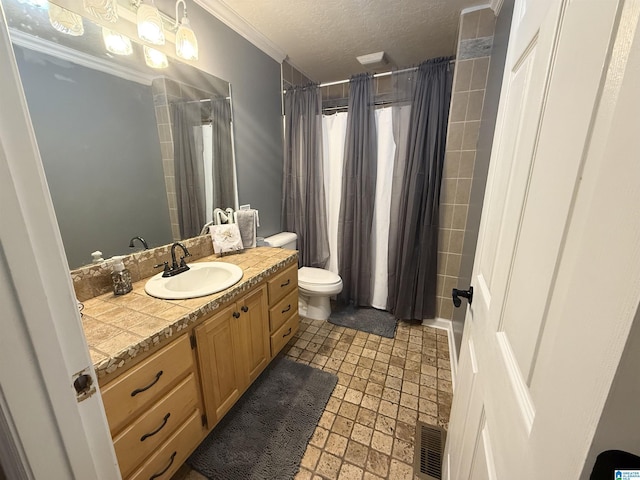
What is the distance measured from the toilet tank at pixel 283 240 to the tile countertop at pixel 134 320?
0.85 metres

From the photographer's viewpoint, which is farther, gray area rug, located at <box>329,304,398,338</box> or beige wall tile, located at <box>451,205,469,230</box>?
gray area rug, located at <box>329,304,398,338</box>

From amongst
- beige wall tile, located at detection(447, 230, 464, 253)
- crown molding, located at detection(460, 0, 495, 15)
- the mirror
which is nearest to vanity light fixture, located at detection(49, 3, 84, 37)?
the mirror

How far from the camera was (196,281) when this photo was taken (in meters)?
1.48

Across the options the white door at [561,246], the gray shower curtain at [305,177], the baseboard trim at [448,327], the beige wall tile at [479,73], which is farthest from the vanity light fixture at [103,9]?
the baseboard trim at [448,327]

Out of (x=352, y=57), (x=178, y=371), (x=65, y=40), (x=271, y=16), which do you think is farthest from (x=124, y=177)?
(x=352, y=57)

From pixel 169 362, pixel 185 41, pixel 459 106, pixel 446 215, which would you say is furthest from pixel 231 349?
pixel 459 106

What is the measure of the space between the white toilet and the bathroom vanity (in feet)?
2.32

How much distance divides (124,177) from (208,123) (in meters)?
0.67

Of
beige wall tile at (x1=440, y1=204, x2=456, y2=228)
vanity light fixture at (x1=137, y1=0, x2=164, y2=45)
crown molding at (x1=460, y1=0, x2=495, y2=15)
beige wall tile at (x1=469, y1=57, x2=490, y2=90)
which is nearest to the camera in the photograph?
vanity light fixture at (x1=137, y1=0, x2=164, y2=45)

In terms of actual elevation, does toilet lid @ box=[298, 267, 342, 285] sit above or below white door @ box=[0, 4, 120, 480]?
below

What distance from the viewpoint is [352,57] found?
216cm

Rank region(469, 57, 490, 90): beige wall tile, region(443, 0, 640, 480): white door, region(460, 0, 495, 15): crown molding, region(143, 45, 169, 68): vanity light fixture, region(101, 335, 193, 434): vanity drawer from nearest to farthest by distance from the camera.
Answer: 1. region(443, 0, 640, 480): white door
2. region(101, 335, 193, 434): vanity drawer
3. region(143, 45, 169, 68): vanity light fixture
4. region(460, 0, 495, 15): crown molding
5. region(469, 57, 490, 90): beige wall tile

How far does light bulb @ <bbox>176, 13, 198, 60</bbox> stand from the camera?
4.52ft

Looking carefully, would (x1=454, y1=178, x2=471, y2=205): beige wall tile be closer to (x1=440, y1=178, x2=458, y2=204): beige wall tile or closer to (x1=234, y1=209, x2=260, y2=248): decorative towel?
(x1=440, y1=178, x2=458, y2=204): beige wall tile
